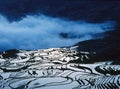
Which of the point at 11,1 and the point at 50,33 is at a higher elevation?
the point at 11,1

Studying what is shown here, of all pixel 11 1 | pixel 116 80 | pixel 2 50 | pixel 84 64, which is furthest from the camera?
pixel 11 1

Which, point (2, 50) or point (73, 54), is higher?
point (2, 50)

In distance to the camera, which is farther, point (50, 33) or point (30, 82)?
point (50, 33)

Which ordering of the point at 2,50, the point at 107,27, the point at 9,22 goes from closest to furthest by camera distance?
1. the point at 2,50
2. the point at 107,27
3. the point at 9,22

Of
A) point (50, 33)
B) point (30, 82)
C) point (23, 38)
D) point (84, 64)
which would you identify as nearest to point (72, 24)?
point (50, 33)

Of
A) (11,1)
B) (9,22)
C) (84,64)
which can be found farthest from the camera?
(11,1)

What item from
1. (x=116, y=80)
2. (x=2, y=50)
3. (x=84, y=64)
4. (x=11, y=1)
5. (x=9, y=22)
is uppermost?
(x=11, y=1)

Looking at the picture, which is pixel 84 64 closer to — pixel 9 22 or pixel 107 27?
pixel 107 27

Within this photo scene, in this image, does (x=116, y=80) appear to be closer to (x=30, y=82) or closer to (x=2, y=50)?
(x=30, y=82)

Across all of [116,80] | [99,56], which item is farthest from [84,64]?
[116,80]
